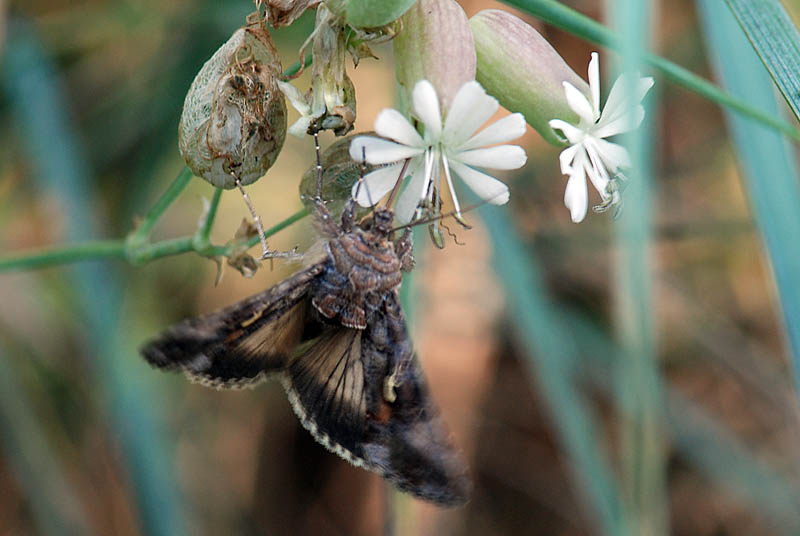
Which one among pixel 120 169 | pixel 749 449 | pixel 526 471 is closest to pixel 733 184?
pixel 749 449

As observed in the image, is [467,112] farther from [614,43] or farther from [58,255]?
[58,255]

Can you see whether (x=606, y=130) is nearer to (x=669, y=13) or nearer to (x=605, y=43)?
(x=605, y=43)

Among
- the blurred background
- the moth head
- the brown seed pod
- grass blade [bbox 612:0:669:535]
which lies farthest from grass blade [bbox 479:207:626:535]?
the brown seed pod

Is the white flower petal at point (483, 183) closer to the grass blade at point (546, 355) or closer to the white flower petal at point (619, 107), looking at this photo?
the white flower petal at point (619, 107)

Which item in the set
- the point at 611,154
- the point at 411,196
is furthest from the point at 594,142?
the point at 411,196

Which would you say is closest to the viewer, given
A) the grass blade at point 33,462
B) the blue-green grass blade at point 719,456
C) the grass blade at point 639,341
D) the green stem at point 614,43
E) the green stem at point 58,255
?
the green stem at point 614,43

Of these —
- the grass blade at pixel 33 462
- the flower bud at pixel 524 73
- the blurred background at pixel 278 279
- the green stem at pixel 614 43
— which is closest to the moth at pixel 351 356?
the flower bud at pixel 524 73
